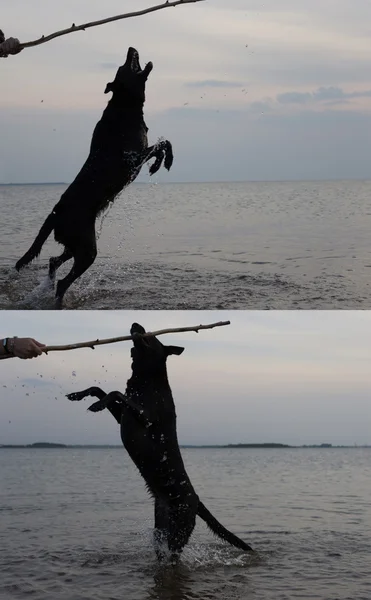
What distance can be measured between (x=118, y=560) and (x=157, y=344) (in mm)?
2036

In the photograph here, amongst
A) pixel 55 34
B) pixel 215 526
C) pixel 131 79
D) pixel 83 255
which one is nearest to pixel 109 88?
pixel 131 79

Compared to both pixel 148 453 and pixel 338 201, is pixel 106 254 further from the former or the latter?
pixel 338 201

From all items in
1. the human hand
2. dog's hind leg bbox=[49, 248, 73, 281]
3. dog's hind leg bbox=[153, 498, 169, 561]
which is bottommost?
dog's hind leg bbox=[153, 498, 169, 561]

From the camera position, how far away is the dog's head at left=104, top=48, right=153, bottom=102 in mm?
8438

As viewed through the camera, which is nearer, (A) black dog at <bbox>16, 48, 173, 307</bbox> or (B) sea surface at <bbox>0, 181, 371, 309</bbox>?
(A) black dog at <bbox>16, 48, 173, 307</bbox>

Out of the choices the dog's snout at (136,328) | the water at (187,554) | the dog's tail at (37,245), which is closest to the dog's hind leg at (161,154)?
the dog's tail at (37,245)

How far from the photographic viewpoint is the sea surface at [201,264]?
396 inches

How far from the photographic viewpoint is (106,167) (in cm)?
847

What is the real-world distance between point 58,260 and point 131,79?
186cm

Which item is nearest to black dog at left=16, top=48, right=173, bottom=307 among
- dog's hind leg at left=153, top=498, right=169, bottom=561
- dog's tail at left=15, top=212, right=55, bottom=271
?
dog's tail at left=15, top=212, right=55, bottom=271

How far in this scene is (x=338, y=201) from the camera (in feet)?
117

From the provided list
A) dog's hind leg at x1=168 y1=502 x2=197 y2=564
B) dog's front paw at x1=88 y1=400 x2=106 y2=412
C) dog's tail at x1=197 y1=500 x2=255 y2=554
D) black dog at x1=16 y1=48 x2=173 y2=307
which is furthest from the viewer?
black dog at x1=16 y1=48 x2=173 y2=307

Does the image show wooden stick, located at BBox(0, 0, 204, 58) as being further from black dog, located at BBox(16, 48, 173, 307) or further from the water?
the water

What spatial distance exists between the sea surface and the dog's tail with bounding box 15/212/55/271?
17.4 inches
